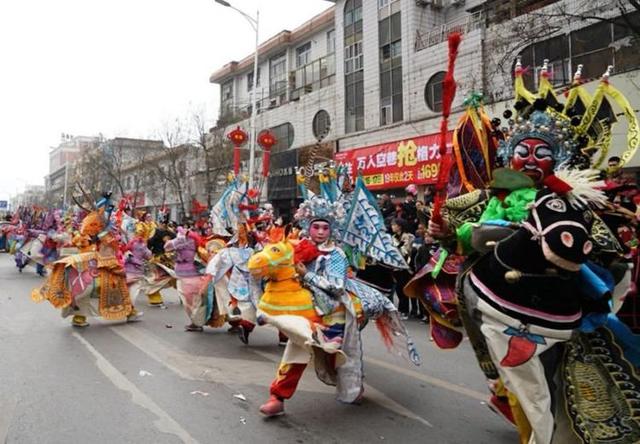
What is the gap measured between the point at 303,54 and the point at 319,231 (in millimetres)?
27930

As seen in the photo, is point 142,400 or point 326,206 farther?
point 326,206

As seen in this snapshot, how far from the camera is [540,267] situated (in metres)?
2.75

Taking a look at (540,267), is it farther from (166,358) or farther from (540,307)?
(166,358)

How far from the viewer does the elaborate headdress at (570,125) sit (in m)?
3.15

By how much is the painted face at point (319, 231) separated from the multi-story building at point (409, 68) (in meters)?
8.74

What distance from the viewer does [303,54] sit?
31.1m

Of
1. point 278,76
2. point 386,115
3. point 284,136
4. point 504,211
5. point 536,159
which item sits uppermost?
point 278,76

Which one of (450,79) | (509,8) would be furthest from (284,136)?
(450,79)

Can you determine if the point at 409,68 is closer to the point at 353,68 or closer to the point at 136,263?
the point at 353,68

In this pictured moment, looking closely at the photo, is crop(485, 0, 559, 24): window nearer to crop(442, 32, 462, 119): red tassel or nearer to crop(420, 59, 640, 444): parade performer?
crop(420, 59, 640, 444): parade performer

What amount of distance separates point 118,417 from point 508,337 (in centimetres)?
315

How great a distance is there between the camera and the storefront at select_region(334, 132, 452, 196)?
18703 millimetres

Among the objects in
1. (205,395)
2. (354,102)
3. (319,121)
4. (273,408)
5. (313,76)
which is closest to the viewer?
(273,408)

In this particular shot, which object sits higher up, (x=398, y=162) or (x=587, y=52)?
(x=587, y=52)
